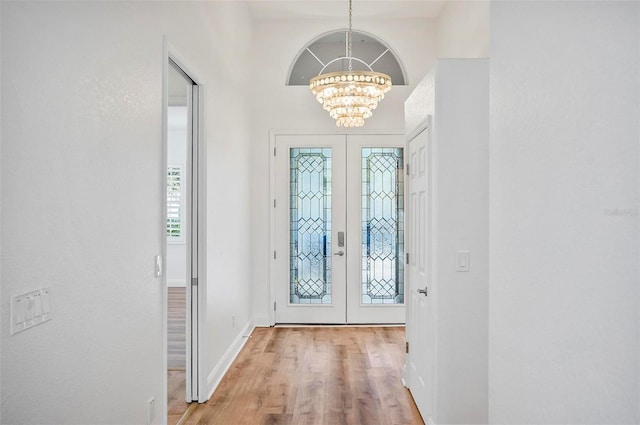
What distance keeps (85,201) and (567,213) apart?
157 cm

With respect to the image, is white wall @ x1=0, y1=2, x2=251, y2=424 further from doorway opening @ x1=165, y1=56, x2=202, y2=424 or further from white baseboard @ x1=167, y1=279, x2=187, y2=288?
white baseboard @ x1=167, y1=279, x2=187, y2=288

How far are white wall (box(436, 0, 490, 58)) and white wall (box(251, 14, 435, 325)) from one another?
0.33 meters

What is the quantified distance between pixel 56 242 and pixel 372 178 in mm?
4188

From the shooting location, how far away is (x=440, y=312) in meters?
2.69

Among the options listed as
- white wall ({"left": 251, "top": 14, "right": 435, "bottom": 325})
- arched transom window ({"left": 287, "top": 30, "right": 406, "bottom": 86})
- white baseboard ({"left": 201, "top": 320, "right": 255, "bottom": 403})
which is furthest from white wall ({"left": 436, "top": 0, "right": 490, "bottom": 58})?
white baseboard ({"left": 201, "top": 320, "right": 255, "bottom": 403})

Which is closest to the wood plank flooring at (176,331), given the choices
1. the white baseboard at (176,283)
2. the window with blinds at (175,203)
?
the white baseboard at (176,283)

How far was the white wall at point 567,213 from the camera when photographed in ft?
2.75

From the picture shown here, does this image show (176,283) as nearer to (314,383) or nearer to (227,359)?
(227,359)

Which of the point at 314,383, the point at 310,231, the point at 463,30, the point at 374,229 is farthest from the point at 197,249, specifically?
the point at 463,30

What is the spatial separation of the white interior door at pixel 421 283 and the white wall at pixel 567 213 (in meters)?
1.44

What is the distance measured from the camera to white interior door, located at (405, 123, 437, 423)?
2814 millimetres

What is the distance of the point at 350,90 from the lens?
13.0ft

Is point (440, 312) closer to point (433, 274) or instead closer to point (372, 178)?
point (433, 274)

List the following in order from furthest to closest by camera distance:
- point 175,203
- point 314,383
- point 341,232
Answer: point 175,203, point 341,232, point 314,383
